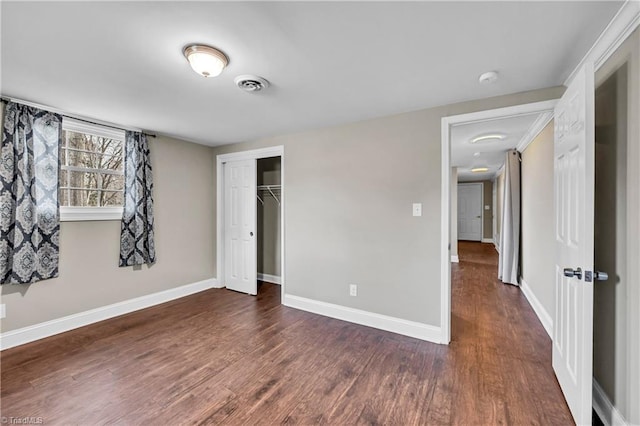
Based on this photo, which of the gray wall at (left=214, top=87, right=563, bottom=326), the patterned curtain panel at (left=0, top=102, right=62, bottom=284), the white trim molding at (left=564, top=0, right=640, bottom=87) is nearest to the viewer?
the white trim molding at (left=564, top=0, right=640, bottom=87)

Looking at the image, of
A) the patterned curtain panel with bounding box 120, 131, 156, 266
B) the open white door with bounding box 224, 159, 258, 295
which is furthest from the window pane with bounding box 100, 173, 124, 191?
the open white door with bounding box 224, 159, 258, 295

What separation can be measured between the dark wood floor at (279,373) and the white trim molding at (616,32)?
2.23 metres

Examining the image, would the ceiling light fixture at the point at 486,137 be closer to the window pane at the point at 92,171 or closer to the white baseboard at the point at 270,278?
the white baseboard at the point at 270,278

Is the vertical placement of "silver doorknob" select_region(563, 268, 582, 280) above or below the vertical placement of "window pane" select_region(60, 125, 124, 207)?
below

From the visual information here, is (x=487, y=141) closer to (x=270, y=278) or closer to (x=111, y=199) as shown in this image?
(x=270, y=278)

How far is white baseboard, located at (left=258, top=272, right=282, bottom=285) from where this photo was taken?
4.73 m

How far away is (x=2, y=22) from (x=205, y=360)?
2.57 metres

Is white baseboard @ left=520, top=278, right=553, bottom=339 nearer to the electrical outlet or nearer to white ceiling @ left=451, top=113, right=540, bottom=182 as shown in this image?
the electrical outlet

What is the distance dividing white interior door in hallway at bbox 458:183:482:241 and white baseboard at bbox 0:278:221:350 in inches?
365

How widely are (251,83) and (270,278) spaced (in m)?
3.49

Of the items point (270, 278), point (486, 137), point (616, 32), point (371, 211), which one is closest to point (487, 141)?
point (486, 137)

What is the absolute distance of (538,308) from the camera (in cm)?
331

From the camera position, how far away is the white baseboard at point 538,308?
113 inches

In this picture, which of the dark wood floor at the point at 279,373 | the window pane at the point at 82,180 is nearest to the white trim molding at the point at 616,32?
the dark wood floor at the point at 279,373
